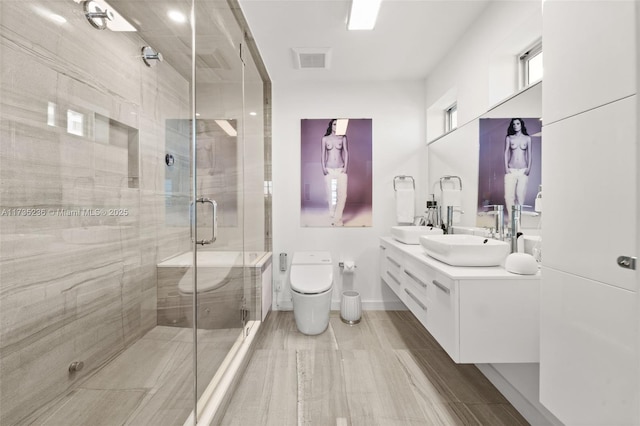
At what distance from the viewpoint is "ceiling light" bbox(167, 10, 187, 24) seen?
→ 49.2 inches

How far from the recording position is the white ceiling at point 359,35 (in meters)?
1.91

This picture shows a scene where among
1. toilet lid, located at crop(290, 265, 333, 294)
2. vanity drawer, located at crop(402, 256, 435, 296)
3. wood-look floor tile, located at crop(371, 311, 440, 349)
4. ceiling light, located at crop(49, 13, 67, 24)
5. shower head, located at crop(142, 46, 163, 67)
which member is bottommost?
wood-look floor tile, located at crop(371, 311, 440, 349)

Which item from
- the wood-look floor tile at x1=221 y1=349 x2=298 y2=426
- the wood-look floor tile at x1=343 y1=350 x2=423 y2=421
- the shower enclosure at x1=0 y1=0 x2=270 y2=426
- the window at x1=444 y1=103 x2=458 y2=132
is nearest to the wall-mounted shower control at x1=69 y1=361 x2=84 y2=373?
the shower enclosure at x1=0 y1=0 x2=270 y2=426

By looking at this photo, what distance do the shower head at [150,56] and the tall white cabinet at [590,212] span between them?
160 centimetres

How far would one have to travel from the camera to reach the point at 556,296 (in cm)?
103

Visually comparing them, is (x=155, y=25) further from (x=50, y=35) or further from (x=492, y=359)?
(x=492, y=359)

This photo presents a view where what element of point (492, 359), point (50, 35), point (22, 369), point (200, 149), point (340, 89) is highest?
point (340, 89)

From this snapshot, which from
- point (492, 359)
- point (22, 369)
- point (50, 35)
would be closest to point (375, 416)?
point (492, 359)

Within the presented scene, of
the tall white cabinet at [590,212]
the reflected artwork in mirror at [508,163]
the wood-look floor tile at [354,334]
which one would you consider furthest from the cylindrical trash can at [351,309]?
the tall white cabinet at [590,212]

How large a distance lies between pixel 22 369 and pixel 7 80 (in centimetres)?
85

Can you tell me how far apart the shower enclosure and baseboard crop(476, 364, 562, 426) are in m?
1.66

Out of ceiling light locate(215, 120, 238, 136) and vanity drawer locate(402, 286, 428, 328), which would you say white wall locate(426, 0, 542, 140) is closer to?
vanity drawer locate(402, 286, 428, 328)

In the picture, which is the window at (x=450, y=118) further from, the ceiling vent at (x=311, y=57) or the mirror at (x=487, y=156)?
the ceiling vent at (x=311, y=57)

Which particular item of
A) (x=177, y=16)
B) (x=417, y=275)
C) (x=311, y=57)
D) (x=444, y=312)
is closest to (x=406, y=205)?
(x=417, y=275)
